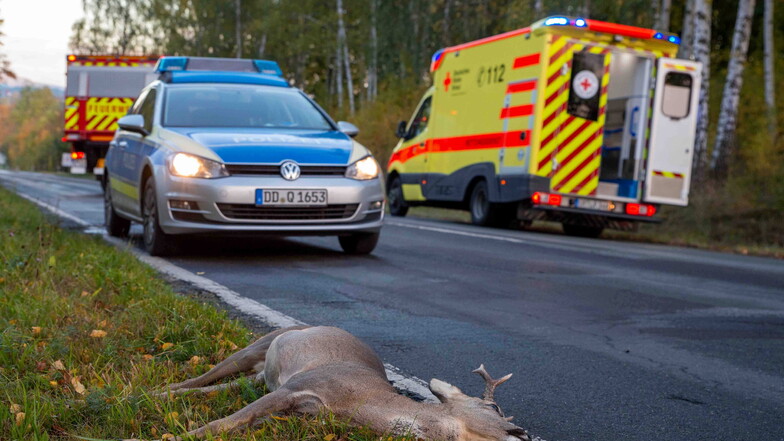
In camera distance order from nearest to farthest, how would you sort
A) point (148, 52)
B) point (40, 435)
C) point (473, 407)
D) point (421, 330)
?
point (473, 407)
point (40, 435)
point (421, 330)
point (148, 52)

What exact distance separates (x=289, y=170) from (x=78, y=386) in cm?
473

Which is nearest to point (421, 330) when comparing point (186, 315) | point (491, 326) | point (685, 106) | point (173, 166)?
point (491, 326)

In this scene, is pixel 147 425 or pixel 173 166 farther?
pixel 173 166

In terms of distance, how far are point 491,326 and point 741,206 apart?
483 inches

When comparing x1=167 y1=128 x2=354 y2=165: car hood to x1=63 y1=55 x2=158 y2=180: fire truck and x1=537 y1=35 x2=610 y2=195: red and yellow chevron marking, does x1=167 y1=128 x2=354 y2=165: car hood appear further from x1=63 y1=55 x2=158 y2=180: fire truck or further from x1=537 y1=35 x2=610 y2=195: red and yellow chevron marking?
x1=63 y1=55 x2=158 y2=180: fire truck

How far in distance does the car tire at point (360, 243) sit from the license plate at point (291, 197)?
35.3 inches

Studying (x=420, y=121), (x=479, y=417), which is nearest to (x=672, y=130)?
(x=420, y=121)

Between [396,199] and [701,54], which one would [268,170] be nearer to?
[396,199]

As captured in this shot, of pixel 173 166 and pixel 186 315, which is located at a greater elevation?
pixel 173 166

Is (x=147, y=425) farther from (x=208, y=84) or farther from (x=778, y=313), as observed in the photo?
(x=208, y=84)

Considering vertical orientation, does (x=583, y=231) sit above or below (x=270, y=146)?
below

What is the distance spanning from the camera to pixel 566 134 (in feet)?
48.3

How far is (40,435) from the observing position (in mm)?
3047

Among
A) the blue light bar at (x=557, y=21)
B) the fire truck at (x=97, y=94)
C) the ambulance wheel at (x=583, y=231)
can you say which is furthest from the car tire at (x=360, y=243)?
the fire truck at (x=97, y=94)
